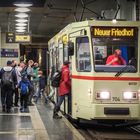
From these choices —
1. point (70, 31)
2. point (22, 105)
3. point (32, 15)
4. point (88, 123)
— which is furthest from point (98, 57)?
point (32, 15)

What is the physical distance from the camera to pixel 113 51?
13875 millimetres

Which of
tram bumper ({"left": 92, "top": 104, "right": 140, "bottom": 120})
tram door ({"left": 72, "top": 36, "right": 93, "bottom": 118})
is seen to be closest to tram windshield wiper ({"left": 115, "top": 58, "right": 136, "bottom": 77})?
tram door ({"left": 72, "top": 36, "right": 93, "bottom": 118})

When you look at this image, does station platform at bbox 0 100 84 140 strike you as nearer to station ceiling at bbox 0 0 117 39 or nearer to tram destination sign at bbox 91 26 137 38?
tram destination sign at bbox 91 26 137 38

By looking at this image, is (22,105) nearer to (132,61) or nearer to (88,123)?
(88,123)

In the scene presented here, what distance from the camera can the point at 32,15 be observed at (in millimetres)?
28906

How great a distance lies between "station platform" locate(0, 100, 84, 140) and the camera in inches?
474

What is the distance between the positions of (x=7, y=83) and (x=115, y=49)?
5305 mm

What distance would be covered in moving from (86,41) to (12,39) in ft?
61.7

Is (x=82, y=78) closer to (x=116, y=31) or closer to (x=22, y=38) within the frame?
(x=116, y=31)

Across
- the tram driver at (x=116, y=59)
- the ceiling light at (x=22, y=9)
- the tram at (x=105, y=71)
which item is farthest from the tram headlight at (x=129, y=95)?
the ceiling light at (x=22, y=9)

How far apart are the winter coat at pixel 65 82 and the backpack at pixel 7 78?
2.78 m

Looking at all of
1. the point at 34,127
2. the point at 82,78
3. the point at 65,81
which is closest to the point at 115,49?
the point at 82,78

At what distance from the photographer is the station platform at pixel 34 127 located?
12.0 metres

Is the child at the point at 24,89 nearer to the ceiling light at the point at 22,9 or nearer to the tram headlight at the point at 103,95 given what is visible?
the tram headlight at the point at 103,95
